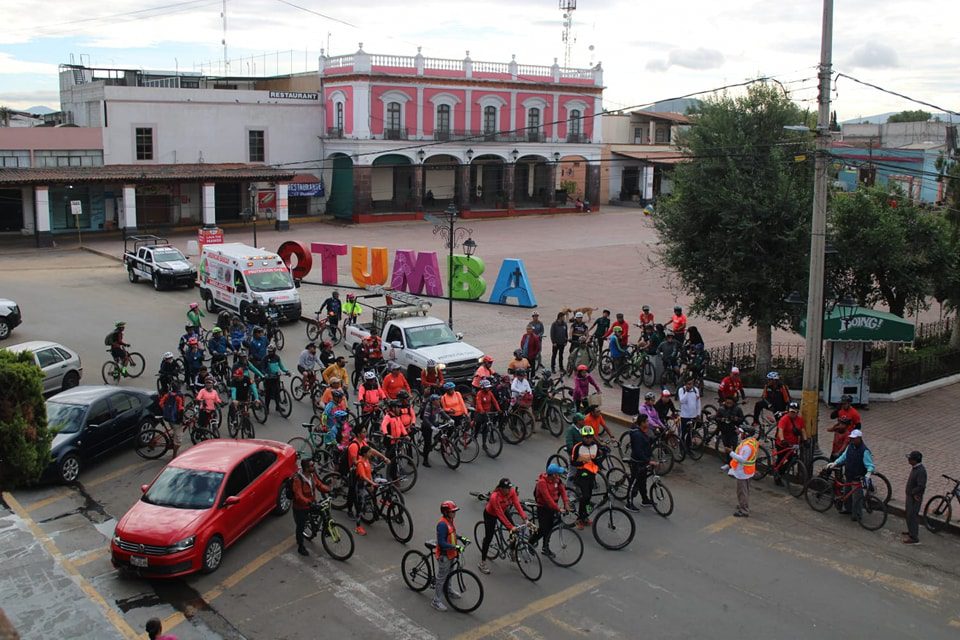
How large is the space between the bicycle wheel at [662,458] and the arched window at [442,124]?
157 feet

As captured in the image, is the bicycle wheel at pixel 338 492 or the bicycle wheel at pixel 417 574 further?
the bicycle wheel at pixel 338 492

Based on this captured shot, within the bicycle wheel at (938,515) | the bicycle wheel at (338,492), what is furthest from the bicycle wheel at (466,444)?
the bicycle wheel at (938,515)

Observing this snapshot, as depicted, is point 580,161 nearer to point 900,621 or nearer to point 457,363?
point 457,363

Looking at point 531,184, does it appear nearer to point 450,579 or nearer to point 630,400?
point 630,400

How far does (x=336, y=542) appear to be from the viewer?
13.2 meters

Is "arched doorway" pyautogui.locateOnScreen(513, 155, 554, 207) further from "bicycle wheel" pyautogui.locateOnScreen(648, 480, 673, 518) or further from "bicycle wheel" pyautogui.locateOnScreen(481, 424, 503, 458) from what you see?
"bicycle wheel" pyautogui.locateOnScreen(648, 480, 673, 518)

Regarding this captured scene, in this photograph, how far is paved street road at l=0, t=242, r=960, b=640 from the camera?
11.3 m

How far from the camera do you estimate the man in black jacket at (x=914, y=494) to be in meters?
13.5

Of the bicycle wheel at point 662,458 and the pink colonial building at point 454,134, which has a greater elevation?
the pink colonial building at point 454,134

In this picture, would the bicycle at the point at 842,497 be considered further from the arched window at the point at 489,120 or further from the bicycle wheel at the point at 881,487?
the arched window at the point at 489,120

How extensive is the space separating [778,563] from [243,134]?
51.1 m

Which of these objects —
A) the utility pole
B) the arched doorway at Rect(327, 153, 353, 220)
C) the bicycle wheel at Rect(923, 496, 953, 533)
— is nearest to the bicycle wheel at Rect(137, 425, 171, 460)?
the utility pole

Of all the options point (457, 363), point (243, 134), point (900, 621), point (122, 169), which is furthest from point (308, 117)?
point (900, 621)

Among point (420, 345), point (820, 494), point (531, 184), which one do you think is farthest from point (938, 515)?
point (531, 184)
